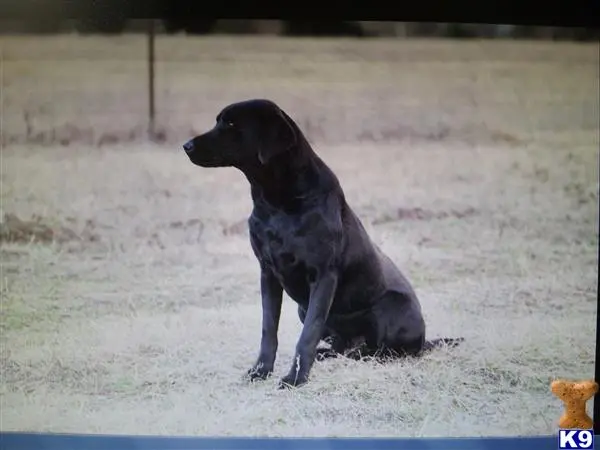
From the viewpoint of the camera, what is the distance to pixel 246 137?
9.89 feet

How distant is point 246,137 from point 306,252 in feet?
1.29

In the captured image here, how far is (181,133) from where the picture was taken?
3117 millimetres

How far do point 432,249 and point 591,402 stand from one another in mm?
695

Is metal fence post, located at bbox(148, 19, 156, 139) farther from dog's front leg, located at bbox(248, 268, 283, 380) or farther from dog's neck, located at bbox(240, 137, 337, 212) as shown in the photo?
dog's front leg, located at bbox(248, 268, 283, 380)

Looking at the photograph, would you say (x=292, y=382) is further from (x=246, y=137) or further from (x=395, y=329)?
(x=246, y=137)

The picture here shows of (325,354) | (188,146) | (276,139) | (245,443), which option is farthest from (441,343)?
(188,146)

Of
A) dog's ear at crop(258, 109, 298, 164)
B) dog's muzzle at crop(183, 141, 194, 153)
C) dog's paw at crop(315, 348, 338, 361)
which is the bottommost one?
dog's paw at crop(315, 348, 338, 361)

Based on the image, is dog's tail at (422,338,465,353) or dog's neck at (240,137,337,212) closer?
dog's neck at (240,137,337,212)

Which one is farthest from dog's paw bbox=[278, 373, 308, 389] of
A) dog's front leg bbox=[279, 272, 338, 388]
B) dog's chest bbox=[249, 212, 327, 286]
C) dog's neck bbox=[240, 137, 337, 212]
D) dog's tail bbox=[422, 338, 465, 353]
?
dog's neck bbox=[240, 137, 337, 212]

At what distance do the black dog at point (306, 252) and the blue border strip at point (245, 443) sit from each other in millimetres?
203

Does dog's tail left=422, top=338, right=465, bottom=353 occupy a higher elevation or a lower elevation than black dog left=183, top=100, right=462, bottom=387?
lower

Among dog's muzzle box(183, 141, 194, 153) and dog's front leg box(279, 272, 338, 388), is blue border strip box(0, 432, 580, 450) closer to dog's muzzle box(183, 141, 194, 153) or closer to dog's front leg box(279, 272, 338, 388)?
dog's front leg box(279, 272, 338, 388)

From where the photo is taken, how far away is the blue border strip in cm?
307

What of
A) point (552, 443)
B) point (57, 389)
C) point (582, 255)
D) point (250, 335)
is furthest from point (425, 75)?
point (57, 389)
